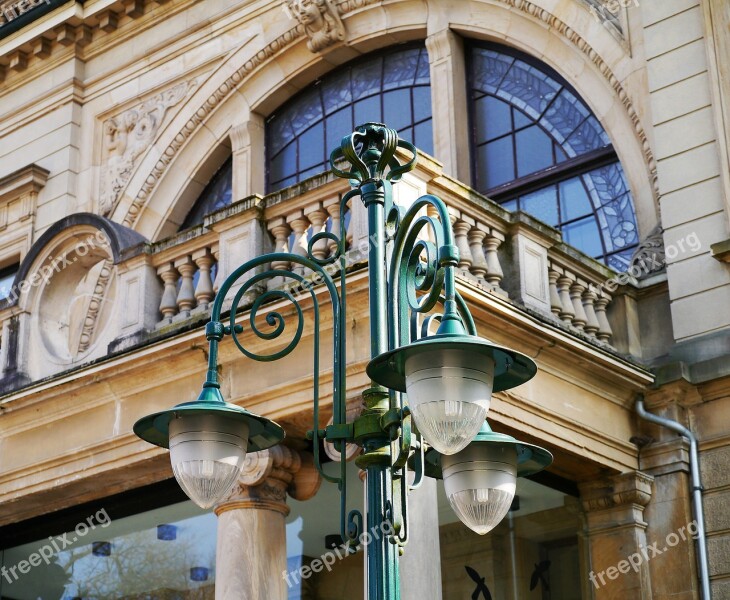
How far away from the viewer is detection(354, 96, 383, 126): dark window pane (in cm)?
1555

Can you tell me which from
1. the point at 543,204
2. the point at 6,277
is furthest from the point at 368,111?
the point at 6,277

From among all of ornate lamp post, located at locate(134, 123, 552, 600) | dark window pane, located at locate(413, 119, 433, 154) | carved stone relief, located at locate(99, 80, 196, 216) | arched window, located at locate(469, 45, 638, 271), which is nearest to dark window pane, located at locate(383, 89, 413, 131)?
dark window pane, located at locate(413, 119, 433, 154)

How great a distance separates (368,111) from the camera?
15.6 metres

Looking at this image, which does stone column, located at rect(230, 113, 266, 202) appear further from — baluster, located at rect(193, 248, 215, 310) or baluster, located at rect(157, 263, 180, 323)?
baluster, located at rect(193, 248, 215, 310)

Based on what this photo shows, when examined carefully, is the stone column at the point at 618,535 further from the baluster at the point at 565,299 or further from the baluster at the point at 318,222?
the baluster at the point at 318,222

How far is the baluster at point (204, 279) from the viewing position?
36.0ft

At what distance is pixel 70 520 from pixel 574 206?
574 cm

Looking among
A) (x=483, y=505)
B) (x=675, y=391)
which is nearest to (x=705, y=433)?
(x=675, y=391)

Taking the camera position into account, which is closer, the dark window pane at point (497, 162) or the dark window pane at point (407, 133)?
the dark window pane at point (497, 162)

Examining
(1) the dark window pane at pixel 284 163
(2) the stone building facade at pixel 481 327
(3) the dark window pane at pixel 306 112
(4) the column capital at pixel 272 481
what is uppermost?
(3) the dark window pane at pixel 306 112

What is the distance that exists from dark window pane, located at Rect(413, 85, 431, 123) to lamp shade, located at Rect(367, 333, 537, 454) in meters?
9.48

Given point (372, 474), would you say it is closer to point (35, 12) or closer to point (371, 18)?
point (371, 18)

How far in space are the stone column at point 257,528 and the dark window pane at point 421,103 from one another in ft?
19.1

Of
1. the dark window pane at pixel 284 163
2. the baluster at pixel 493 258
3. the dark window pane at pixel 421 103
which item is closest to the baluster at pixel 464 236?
the baluster at pixel 493 258
